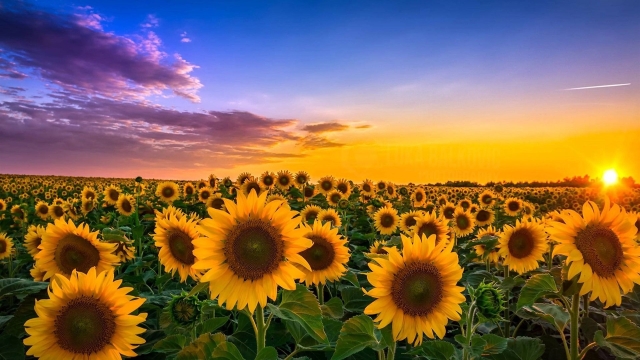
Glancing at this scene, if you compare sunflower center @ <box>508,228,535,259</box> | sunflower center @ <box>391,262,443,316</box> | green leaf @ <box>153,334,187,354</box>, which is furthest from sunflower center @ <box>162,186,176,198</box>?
sunflower center @ <box>391,262,443,316</box>

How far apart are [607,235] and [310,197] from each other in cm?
956

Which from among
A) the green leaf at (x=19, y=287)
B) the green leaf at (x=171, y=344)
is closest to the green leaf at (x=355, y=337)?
the green leaf at (x=171, y=344)

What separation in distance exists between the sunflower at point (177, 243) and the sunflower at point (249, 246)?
1.32 m

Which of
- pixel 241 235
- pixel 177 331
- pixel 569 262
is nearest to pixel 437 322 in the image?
pixel 569 262

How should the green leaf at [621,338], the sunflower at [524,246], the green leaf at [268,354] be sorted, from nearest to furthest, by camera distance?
the green leaf at [268,354] → the green leaf at [621,338] → the sunflower at [524,246]

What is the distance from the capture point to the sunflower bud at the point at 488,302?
10.8ft

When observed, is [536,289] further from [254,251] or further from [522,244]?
[522,244]

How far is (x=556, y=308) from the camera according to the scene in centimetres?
411

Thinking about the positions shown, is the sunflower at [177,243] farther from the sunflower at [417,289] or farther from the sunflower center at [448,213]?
the sunflower center at [448,213]

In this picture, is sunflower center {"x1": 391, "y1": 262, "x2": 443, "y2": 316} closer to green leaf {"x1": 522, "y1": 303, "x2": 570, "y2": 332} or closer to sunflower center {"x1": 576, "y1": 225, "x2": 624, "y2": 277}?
green leaf {"x1": 522, "y1": 303, "x2": 570, "y2": 332}

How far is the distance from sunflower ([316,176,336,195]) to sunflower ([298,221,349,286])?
871cm

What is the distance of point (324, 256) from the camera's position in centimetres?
489

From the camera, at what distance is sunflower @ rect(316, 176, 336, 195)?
45.1 ft

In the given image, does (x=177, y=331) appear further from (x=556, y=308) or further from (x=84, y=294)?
(x=556, y=308)
